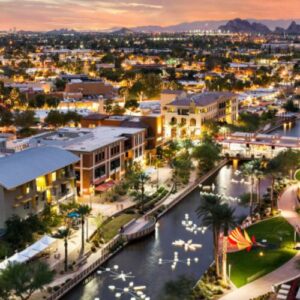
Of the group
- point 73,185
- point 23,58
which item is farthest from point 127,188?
point 23,58

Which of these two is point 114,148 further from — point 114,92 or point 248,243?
point 114,92

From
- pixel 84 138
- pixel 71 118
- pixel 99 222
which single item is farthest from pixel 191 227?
A: pixel 71 118

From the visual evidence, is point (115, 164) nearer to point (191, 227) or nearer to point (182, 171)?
point (182, 171)

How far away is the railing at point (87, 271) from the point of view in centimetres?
1969

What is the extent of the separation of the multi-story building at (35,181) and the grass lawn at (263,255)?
8.41 m

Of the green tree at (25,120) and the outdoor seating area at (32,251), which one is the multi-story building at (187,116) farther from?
the outdoor seating area at (32,251)

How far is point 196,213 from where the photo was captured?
94.4ft

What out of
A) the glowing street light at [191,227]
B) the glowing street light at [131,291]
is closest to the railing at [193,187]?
the glowing street light at [191,227]

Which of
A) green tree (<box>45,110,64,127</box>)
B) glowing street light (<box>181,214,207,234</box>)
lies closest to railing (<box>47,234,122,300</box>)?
glowing street light (<box>181,214,207,234</box>)

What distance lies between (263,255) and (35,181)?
9691mm

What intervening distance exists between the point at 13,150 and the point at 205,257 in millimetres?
11837

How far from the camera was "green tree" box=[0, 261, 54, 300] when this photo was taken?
17234 millimetres

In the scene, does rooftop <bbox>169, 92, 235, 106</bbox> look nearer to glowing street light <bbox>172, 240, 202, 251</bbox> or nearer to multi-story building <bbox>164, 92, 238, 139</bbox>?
multi-story building <bbox>164, 92, 238, 139</bbox>

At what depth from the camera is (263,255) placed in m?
22.4
